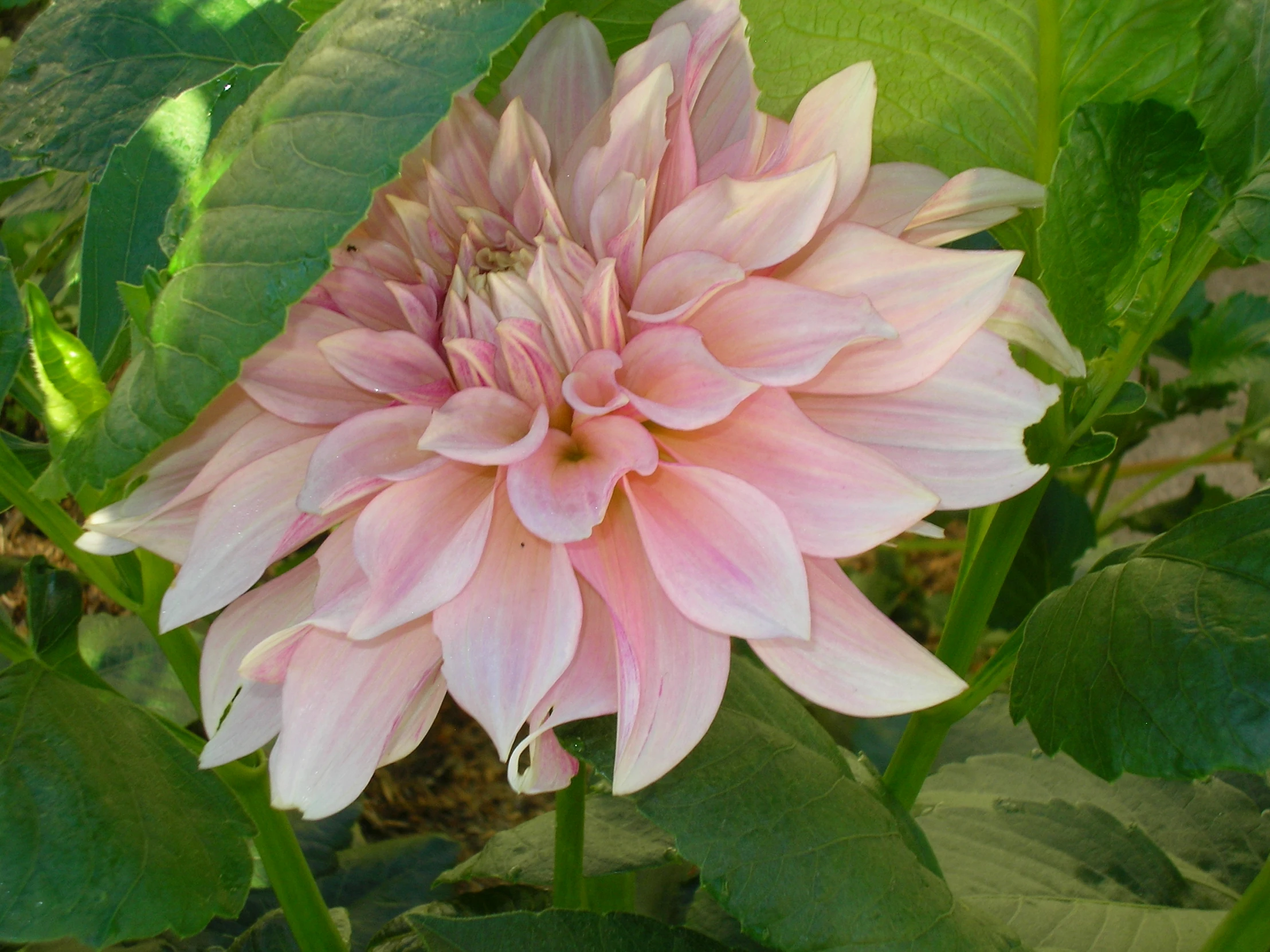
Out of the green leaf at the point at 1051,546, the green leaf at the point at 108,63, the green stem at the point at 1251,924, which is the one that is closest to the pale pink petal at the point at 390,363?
the green leaf at the point at 108,63

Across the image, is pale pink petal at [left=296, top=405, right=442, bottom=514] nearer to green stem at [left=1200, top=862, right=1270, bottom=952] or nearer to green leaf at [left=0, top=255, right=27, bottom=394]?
green leaf at [left=0, top=255, right=27, bottom=394]

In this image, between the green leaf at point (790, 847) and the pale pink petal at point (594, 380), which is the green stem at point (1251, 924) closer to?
the green leaf at point (790, 847)

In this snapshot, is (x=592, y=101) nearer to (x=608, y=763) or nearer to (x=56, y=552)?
(x=608, y=763)

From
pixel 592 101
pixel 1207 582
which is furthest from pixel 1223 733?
pixel 592 101

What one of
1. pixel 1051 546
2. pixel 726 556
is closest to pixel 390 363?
pixel 726 556

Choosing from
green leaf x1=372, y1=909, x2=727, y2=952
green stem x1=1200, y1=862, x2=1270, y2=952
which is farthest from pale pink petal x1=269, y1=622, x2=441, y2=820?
green stem x1=1200, y1=862, x2=1270, y2=952

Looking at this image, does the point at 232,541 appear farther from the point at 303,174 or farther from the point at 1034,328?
the point at 1034,328
